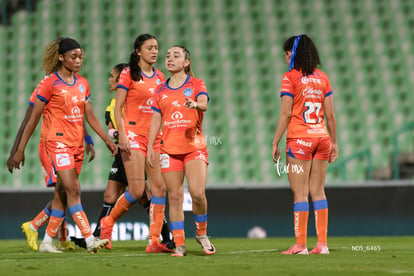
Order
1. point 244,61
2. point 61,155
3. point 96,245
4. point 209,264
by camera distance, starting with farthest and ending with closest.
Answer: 1. point 244,61
2. point 61,155
3. point 96,245
4. point 209,264

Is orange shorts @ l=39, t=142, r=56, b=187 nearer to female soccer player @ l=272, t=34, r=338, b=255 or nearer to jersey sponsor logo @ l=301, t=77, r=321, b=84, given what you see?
female soccer player @ l=272, t=34, r=338, b=255

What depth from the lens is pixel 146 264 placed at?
7.06m

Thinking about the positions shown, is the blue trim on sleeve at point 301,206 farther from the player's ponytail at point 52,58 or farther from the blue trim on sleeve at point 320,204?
the player's ponytail at point 52,58

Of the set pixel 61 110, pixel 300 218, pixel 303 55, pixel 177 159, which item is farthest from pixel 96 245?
pixel 303 55

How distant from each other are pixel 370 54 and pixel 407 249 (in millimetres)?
8304

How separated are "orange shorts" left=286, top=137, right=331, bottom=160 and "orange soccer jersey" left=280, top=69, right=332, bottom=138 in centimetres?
4

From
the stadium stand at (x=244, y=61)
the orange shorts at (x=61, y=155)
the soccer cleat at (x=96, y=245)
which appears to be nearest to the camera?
the soccer cleat at (x=96, y=245)

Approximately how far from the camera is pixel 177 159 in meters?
8.03

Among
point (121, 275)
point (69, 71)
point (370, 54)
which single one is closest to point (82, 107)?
point (69, 71)

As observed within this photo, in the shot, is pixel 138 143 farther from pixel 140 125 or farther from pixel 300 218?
pixel 300 218

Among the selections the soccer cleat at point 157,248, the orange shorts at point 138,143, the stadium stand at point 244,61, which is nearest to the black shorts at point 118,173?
the orange shorts at point 138,143

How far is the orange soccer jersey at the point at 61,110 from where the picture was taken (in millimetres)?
8602

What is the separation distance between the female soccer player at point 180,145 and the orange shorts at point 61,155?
3.18 feet

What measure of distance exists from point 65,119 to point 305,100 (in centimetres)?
249
